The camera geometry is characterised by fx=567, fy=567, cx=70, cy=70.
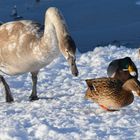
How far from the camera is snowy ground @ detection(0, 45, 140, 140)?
6.30 metres

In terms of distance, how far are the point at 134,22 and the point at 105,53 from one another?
695 cm

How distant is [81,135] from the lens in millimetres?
6238

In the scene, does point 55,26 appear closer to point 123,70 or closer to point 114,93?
point 114,93

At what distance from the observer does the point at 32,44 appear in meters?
7.59

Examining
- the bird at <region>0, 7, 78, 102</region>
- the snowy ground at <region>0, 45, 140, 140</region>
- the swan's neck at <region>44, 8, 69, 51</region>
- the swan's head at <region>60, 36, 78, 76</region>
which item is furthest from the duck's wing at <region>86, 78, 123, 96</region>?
the swan's neck at <region>44, 8, 69, 51</region>

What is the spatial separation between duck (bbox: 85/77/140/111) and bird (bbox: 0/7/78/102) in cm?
42

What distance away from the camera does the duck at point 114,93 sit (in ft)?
23.0

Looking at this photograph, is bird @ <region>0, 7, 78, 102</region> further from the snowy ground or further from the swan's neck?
the snowy ground

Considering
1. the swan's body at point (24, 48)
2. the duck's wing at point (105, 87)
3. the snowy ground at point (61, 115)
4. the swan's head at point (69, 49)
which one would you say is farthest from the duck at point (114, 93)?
the swan's body at point (24, 48)

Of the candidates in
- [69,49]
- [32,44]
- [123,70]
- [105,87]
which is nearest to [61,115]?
[105,87]

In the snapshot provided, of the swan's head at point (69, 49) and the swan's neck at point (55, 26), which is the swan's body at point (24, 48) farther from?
the swan's head at point (69, 49)

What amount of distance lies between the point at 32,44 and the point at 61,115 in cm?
111

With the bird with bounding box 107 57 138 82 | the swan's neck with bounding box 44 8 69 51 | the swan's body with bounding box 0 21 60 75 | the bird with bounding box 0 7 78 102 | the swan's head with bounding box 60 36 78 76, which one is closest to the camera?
the swan's head with bounding box 60 36 78 76

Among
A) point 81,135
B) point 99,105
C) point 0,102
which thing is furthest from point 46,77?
point 81,135
